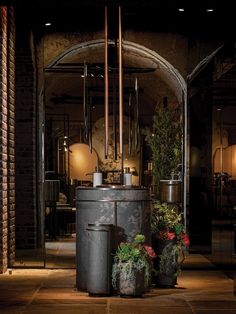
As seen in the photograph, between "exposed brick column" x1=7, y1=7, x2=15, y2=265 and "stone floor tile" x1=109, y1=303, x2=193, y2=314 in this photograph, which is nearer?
"stone floor tile" x1=109, y1=303, x2=193, y2=314

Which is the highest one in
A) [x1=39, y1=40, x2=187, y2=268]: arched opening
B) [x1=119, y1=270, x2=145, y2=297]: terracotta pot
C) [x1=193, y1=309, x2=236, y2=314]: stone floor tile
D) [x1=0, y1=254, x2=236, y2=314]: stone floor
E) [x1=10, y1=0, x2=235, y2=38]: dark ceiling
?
[x1=10, y1=0, x2=235, y2=38]: dark ceiling

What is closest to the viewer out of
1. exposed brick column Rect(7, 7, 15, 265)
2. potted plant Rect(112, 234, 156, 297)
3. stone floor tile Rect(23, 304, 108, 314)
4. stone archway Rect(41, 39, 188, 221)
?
stone floor tile Rect(23, 304, 108, 314)

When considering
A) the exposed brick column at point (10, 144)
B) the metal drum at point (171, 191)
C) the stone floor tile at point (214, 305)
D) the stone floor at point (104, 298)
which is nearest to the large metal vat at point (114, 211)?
the stone floor at point (104, 298)

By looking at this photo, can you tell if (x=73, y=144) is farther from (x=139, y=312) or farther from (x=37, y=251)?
(x=139, y=312)

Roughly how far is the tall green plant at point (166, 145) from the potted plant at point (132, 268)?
729 centimetres

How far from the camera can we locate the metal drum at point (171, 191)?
14.0m

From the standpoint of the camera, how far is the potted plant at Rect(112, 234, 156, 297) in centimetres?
823

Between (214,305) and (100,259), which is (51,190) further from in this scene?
(214,305)

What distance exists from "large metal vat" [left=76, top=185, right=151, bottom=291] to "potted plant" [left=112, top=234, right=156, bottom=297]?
0.93 feet

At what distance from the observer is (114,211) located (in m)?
8.59

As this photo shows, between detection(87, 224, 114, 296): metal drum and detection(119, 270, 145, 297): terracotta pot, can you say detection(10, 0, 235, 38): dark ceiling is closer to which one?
detection(87, 224, 114, 296): metal drum

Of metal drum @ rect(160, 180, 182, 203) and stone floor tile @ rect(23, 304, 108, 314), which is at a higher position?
metal drum @ rect(160, 180, 182, 203)

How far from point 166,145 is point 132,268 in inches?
306

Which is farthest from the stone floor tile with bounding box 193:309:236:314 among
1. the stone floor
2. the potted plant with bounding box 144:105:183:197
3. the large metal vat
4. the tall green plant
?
the tall green plant
